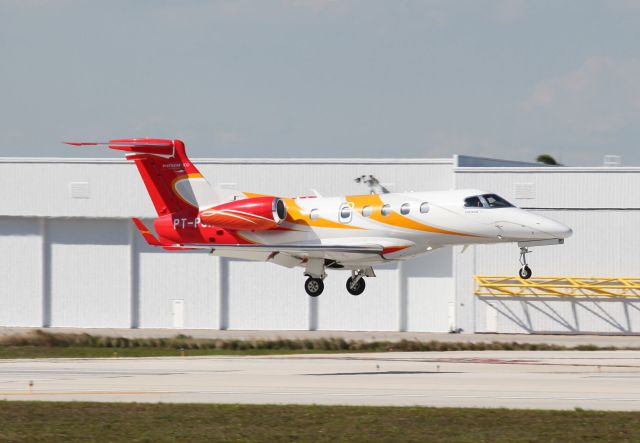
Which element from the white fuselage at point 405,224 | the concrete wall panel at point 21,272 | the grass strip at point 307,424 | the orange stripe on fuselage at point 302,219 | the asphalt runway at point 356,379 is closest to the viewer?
the grass strip at point 307,424

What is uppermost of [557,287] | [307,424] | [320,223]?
[320,223]

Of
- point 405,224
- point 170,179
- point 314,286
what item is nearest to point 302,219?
point 314,286

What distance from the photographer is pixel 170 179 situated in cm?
3791

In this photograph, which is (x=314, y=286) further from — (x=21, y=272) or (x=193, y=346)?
(x=21, y=272)

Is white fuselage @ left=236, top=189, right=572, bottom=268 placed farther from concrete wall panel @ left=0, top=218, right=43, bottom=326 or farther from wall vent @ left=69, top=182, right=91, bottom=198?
concrete wall panel @ left=0, top=218, right=43, bottom=326

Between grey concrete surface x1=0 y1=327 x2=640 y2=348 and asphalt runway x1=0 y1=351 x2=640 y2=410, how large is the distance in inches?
269

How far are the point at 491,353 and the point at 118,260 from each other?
2310 cm

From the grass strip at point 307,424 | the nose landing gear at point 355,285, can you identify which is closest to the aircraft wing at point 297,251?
the nose landing gear at point 355,285

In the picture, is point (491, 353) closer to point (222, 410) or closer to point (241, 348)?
point (241, 348)

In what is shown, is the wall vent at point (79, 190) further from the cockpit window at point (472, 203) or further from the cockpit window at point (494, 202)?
the cockpit window at point (494, 202)

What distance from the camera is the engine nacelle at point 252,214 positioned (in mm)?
35469

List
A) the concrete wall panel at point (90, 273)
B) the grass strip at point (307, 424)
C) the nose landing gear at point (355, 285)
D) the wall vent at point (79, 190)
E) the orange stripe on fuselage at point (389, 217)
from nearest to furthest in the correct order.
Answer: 1. the grass strip at point (307, 424)
2. the orange stripe on fuselage at point (389, 217)
3. the nose landing gear at point (355, 285)
4. the wall vent at point (79, 190)
5. the concrete wall panel at point (90, 273)

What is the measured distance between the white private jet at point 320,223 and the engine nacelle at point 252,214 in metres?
0.03

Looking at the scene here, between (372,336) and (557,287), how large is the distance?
29.2ft
